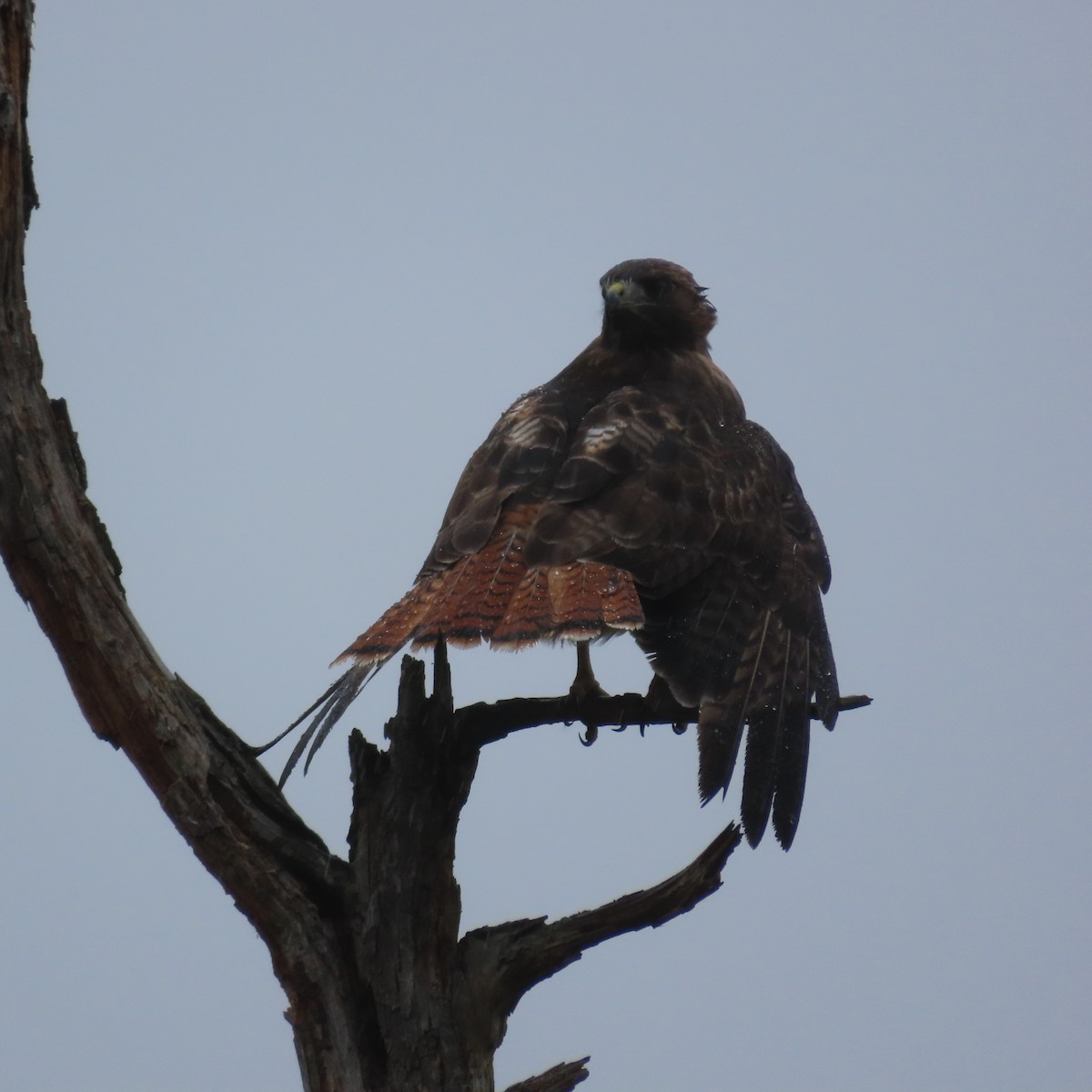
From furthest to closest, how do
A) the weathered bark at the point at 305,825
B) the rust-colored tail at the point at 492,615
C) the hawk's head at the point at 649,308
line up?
the hawk's head at the point at 649,308 < the rust-colored tail at the point at 492,615 < the weathered bark at the point at 305,825

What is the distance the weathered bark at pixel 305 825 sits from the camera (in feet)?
12.2

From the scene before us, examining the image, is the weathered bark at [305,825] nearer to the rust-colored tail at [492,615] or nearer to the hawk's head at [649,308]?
the rust-colored tail at [492,615]

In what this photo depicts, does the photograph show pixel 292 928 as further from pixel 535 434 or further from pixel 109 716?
pixel 535 434

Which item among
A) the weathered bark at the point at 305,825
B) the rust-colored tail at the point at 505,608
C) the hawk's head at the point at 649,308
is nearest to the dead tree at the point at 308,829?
the weathered bark at the point at 305,825

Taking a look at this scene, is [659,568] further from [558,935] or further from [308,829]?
[308,829]

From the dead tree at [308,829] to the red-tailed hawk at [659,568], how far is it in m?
0.25

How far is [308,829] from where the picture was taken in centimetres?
421

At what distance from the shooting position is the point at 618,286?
20.6ft

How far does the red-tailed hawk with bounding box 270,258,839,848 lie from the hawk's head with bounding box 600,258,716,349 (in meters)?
0.65

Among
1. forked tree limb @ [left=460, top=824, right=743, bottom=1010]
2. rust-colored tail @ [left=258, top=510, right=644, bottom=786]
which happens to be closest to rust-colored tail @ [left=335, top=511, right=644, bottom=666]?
rust-colored tail @ [left=258, top=510, right=644, bottom=786]

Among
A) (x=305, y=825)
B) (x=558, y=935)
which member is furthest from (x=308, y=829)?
(x=558, y=935)

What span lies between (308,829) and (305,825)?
2cm

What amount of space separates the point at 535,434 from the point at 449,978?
2008 millimetres

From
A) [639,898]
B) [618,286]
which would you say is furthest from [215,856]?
[618,286]
